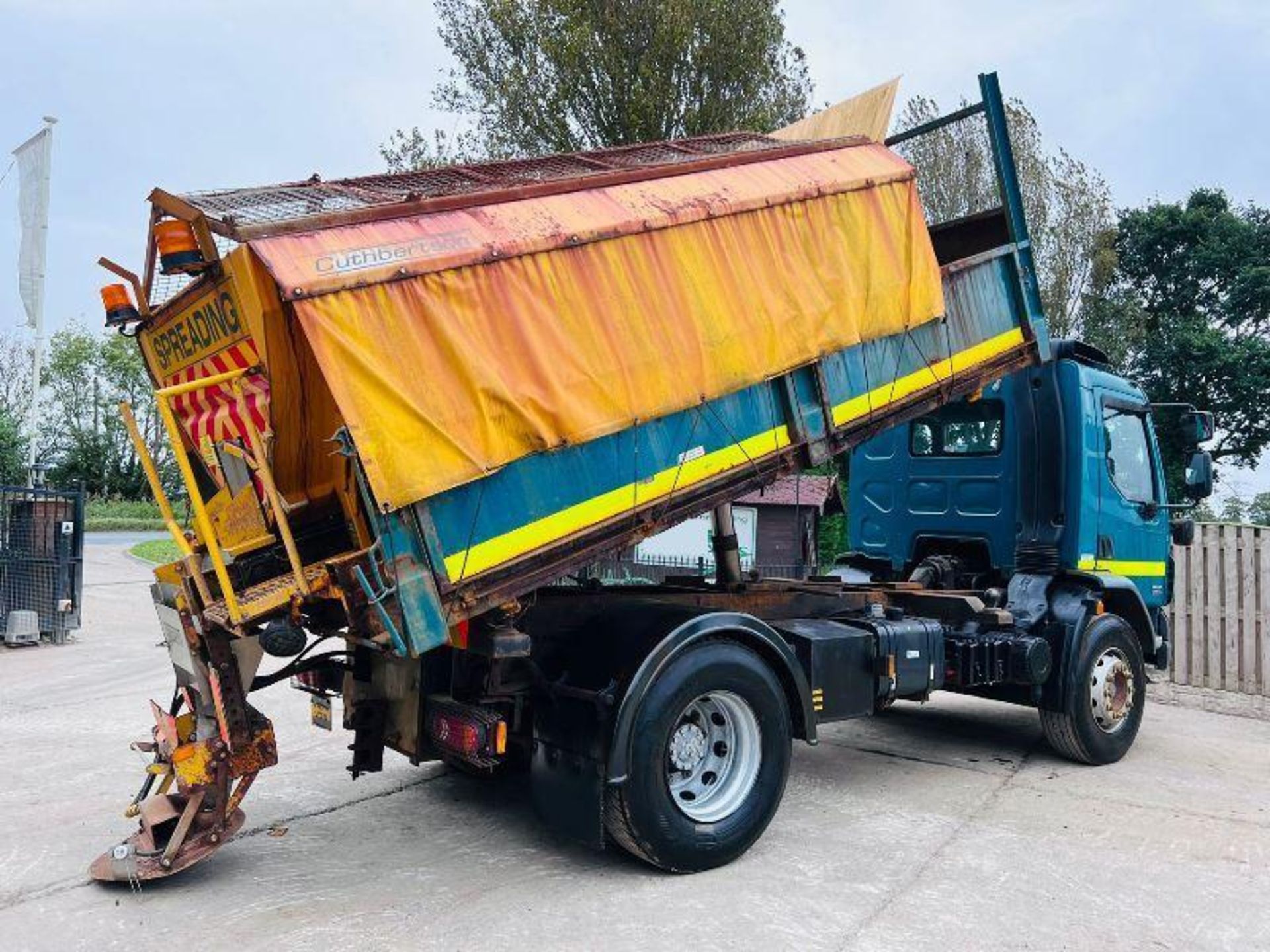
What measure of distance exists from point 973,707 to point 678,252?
6014 mm

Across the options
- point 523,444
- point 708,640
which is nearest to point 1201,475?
point 708,640

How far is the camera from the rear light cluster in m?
4.49

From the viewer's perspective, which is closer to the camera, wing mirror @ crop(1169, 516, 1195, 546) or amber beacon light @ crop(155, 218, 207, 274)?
amber beacon light @ crop(155, 218, 207, 274)

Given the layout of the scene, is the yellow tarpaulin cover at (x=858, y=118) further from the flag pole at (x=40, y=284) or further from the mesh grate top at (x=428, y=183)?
the flag pole at (x=40, y=284)

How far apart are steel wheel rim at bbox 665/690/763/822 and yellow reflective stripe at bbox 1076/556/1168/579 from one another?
3263 mm

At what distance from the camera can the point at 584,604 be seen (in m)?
5.12

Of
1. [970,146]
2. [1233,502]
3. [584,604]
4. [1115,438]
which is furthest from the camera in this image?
[1233,502]

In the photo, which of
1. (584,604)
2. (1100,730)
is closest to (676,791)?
(584,604)

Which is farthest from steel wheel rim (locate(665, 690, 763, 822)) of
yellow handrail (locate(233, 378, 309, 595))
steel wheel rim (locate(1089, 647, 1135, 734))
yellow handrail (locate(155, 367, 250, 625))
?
steel wheel rim (locate(1089, 647, 1135, 734))

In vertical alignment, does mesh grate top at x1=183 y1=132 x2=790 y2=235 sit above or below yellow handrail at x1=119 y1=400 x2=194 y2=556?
above

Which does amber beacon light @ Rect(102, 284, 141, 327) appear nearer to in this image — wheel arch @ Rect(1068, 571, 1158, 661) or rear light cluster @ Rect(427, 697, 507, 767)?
rear light cluster @ Rect(427, 697, 507, 767)

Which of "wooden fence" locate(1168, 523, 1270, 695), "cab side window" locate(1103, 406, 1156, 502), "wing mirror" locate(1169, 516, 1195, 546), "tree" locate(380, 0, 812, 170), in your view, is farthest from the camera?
"tree" locate(380, 0, 812, 170)

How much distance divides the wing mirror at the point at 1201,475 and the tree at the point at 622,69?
1509 cm

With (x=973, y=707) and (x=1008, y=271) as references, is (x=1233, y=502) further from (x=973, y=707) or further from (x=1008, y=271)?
(x=1008, y=271)
